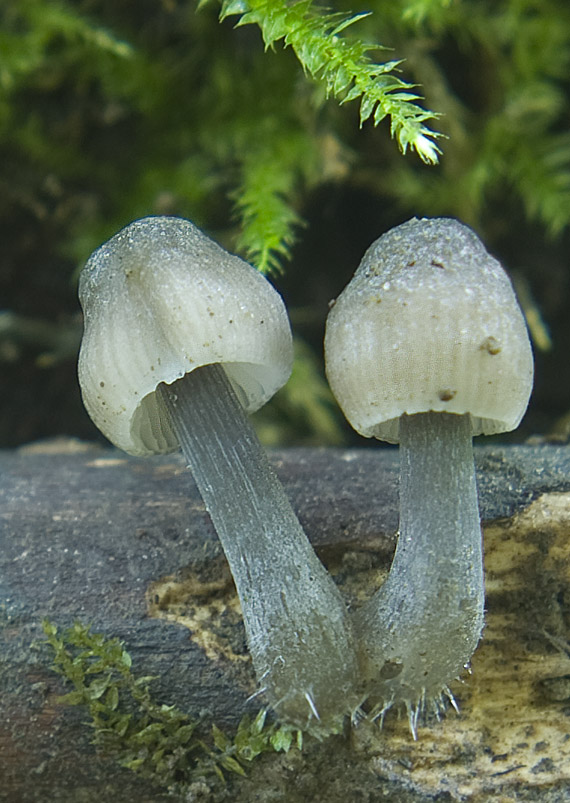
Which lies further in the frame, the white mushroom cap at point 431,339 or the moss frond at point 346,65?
the moss frond at point 346,65

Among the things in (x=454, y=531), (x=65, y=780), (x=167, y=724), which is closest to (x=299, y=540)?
(x=454, y=531)

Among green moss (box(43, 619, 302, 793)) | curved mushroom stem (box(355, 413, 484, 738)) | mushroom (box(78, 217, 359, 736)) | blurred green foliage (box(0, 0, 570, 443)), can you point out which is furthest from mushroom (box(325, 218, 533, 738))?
blurred green foliage (box(0, 0, 570, 443))

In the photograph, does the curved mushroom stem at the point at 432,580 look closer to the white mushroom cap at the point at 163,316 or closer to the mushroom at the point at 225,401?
the mushroom at the point at 225,401

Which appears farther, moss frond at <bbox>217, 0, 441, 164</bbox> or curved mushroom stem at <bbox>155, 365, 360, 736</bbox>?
moss frond at <bbox>217, 0, 441, 164</bbox>

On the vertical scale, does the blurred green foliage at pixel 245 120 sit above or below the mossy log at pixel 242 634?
above

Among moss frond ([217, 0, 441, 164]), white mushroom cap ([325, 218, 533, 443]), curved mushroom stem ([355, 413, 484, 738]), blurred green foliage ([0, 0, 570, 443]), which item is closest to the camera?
white mushroom cap ([325, 218, 533, 443])

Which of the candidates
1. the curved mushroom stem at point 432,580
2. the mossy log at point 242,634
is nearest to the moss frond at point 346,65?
the curved mushroom stem at point 432,580

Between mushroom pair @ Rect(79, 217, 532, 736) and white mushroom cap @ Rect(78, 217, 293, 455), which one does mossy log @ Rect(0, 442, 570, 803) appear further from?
white mushroom cap @ Rect(78, 217, 293, 455)

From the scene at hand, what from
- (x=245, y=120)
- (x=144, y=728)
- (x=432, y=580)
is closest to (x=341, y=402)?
(x=432, y=580)

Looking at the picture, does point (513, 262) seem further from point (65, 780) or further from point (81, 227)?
point (65, 780)

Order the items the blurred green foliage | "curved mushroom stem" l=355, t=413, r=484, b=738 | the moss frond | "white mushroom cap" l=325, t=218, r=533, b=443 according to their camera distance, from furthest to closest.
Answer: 1. the blurred green foliage
2. the moss frond
3. "curved mushroom stem" l=355, t=413, r=484, b=738
4. "white mushroom cap" l=325, t=218, r=533, b=443
